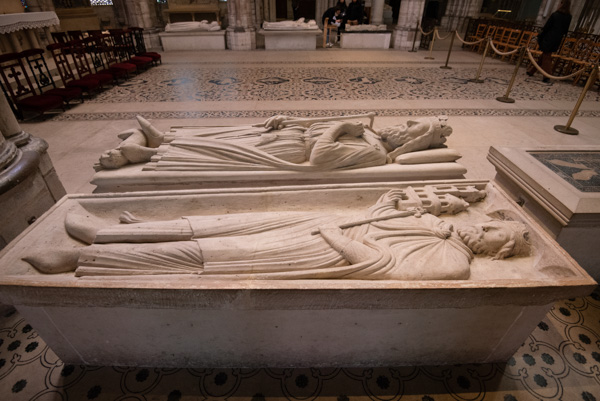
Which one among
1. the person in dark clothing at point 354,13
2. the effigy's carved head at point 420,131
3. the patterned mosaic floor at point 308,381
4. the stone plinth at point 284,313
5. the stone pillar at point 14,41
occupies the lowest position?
the patterned mosaic floor at point 308,381

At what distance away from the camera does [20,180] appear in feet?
7.64

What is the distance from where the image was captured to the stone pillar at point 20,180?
2.26 metres

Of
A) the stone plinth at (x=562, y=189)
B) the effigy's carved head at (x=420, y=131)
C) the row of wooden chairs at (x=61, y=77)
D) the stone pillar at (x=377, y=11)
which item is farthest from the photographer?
the stone pillar at (x=377, y=11)

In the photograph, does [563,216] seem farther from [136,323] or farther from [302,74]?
[302,74]

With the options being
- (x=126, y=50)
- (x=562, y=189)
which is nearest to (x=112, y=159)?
(x=562, y=189)

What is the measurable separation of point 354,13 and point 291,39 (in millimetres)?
2377

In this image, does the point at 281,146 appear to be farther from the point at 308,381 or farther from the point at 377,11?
the point at 377,11

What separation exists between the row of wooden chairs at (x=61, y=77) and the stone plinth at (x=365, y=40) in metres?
5.67

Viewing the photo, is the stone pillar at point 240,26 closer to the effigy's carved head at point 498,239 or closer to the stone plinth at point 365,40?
the stone plinth at point 365,40

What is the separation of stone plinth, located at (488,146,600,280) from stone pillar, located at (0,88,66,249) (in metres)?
3.91

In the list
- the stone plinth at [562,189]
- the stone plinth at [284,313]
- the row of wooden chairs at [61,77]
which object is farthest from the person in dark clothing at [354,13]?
the stone plinth at [284,313]

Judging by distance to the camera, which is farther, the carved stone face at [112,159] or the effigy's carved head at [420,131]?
the effigy's carved head at [420,131]

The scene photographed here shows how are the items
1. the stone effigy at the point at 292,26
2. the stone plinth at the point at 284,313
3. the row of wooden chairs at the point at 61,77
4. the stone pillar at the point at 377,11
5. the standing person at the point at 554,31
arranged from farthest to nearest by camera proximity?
the stone pillar at the point at 377,11
the stone effigy at the point at 292,26
the standing person at the point at 554,31
the row of wooden chairs at the point at 61,77
the stone plinth at the point at 284,313

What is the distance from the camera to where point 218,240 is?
1.71 metres
